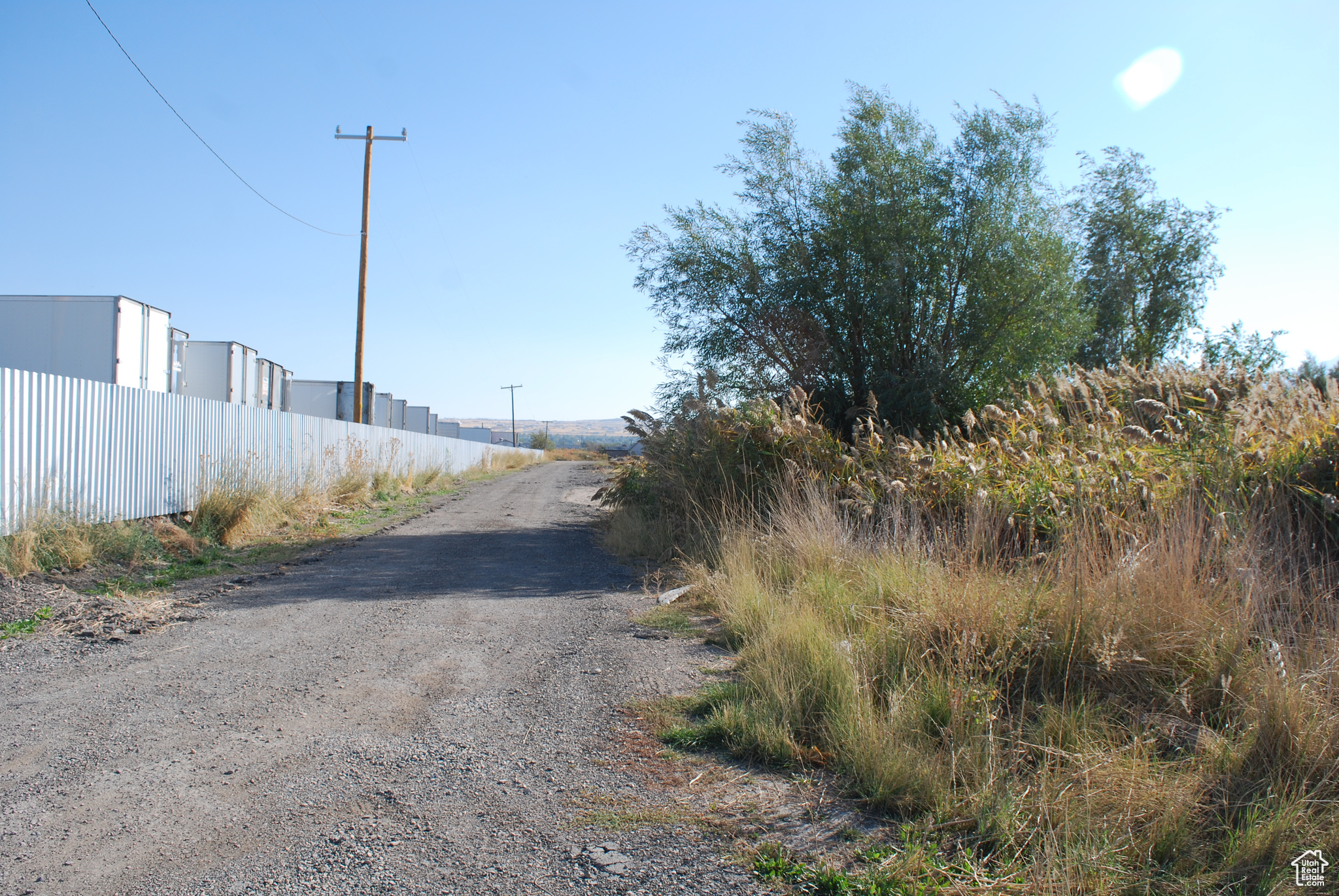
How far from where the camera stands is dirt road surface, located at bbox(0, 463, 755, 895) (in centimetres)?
248

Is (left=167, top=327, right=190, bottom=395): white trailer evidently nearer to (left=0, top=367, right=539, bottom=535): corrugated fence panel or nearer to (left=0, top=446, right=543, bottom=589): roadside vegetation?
(left=0, top=367, right=539, bottom=535): corrugated fence panel

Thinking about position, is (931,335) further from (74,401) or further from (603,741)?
(74,401)

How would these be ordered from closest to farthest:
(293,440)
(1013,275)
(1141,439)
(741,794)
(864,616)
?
(741,794), (864,616), (1141,439), (1013,275), (293,440)

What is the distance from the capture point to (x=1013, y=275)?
1281 centimetres

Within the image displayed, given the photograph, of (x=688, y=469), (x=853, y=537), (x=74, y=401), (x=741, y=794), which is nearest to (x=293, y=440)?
(x=74, y=401)

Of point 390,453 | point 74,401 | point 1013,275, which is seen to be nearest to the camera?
point 74,401

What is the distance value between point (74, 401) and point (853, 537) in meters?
9.09

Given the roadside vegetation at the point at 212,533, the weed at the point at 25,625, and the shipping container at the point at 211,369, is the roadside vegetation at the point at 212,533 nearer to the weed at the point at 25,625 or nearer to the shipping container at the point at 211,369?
the weed at the point at 25,625

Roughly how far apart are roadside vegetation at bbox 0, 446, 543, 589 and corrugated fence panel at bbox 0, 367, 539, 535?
0.26 metres

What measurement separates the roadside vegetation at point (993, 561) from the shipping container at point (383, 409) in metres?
24.3

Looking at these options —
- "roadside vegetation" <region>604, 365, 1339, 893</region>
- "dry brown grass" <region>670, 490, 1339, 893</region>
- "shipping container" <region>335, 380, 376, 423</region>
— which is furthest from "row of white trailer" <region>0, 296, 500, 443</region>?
"dry brown grass" <region>670, 490, 1339, 893</region>

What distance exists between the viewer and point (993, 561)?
4.97 metres

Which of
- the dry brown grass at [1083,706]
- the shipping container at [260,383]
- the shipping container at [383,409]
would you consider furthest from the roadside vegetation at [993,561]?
the shipping container at [383,409]

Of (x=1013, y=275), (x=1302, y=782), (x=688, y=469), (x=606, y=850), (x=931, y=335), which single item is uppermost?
(x=1013, y=275)
